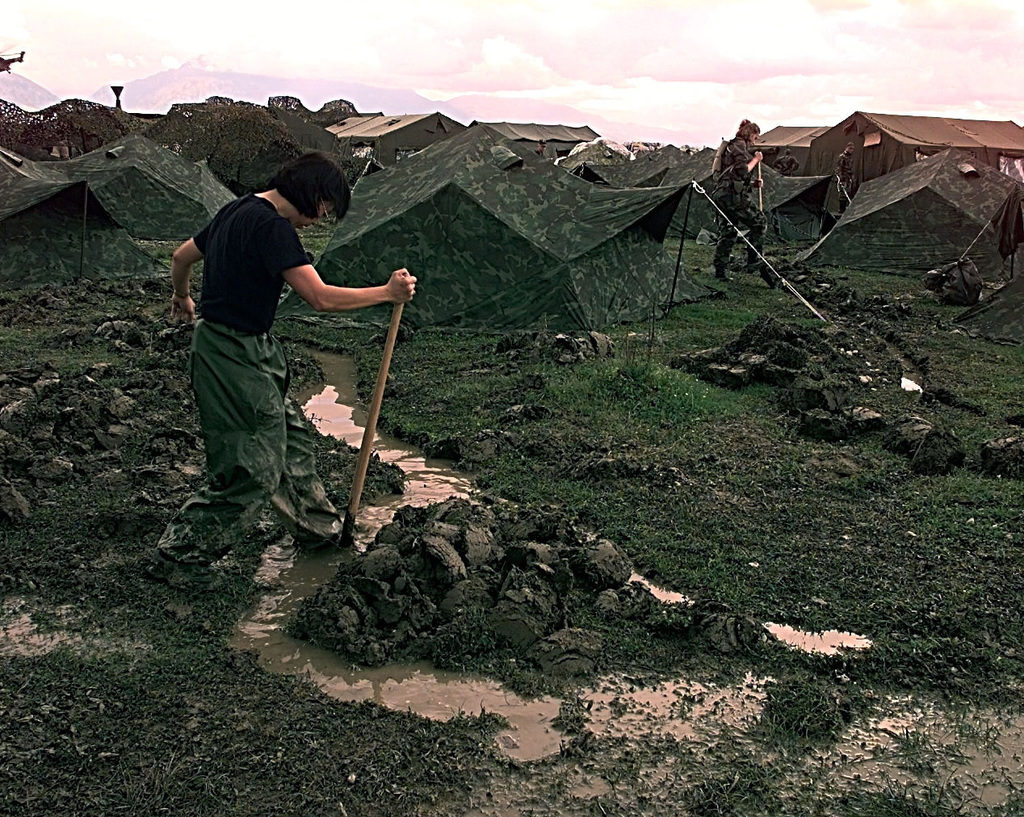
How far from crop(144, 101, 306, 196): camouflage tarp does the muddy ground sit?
1953 cm

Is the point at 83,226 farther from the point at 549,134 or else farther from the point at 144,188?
the point at 549,134

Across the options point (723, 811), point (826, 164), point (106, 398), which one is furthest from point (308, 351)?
point (826, 164)

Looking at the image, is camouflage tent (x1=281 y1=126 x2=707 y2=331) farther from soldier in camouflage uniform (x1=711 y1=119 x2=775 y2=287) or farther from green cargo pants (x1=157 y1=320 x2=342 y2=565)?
green cargo pants (x1=157 y1=320 x2=342 y2=565)

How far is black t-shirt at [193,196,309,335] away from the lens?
4035 millimetres

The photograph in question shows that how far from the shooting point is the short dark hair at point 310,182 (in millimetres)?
4172

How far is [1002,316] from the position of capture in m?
11.2

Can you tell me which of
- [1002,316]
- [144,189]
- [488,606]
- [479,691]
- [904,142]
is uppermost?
[904,142]

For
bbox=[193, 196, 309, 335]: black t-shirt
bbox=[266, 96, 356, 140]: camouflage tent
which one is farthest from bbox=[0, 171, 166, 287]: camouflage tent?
bbox=[266, 96, 356, 140]: camouflage tent

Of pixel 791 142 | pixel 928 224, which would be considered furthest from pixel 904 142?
pixel 928 224

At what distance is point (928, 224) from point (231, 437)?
14.8 m

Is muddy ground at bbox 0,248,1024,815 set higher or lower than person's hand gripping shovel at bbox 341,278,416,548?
lower

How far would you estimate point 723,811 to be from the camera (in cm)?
309

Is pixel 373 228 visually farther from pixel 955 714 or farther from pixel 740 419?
pixel 955 714

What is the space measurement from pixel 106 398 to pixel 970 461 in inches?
235
